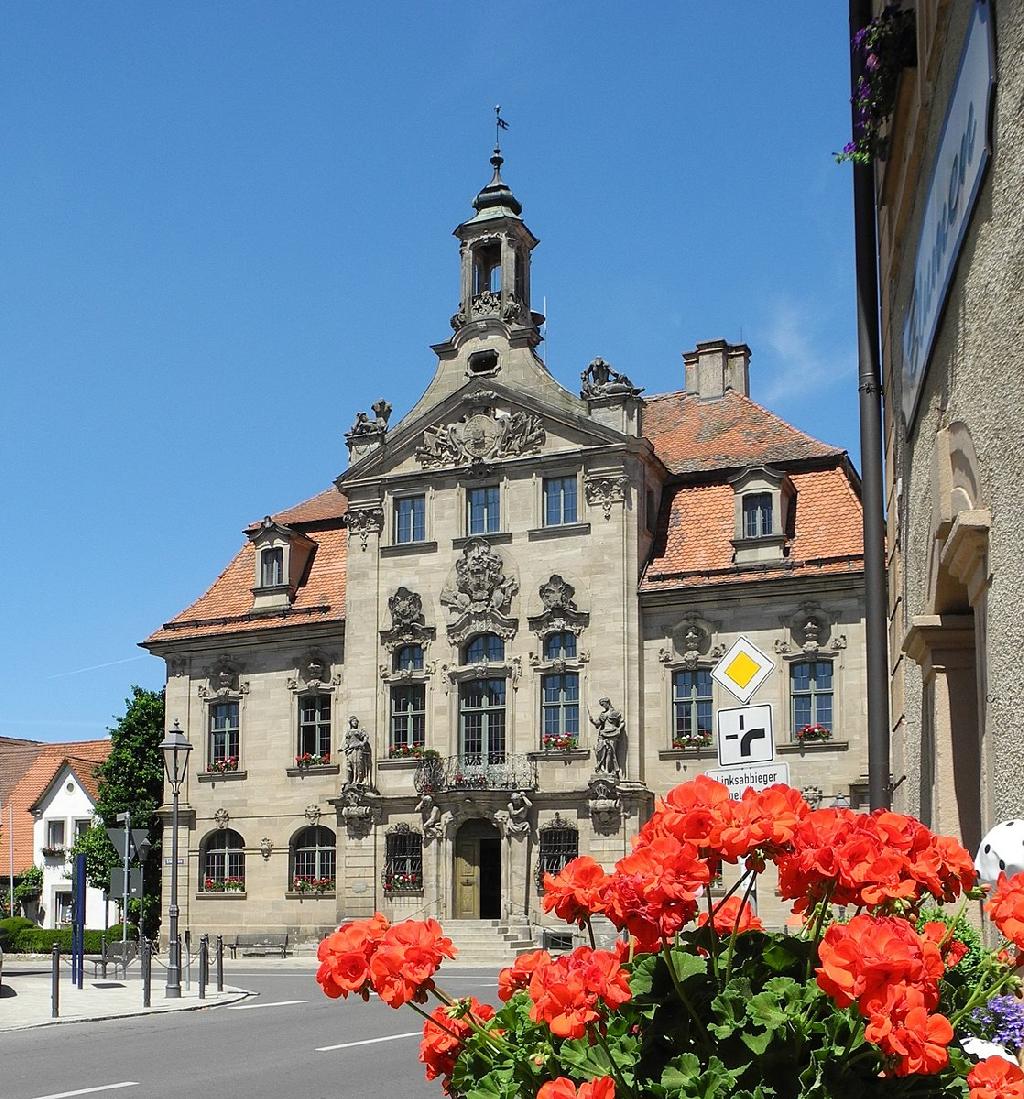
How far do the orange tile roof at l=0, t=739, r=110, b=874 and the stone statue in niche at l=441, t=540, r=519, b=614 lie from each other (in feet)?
92.2

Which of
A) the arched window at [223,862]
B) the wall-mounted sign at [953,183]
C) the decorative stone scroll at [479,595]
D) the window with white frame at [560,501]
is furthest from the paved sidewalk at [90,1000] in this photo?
the wall-mounted sign at [953,183]

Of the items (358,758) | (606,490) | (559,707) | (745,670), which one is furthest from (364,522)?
(745,670)

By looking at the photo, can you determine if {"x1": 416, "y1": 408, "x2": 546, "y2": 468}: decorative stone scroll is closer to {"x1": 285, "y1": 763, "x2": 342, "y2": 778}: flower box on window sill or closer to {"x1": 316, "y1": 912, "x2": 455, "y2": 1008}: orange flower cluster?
{"x1": 285, "y1": 763, "x2": 342, "y2": 778}: flower box on window sill

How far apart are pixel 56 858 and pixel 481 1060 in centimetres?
6548

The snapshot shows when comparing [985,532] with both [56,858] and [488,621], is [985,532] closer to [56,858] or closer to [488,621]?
[488,621]

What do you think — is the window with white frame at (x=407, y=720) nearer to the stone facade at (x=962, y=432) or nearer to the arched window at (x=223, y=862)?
the arched window at (x=223, y=862)

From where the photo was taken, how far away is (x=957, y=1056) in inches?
149

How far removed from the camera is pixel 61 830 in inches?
2633

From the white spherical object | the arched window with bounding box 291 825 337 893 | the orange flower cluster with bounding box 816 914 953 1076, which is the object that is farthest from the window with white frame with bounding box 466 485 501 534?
the orange flower cluster with bounding box 816 914 953 1076

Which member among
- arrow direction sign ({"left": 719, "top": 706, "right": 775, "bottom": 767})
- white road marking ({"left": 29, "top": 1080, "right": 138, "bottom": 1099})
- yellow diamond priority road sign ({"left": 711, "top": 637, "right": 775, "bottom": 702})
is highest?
yellow diamond priority road sign ({"left": 711, "top": 637, "right": 775, "bottom": 702})

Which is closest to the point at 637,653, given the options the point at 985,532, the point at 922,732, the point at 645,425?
the point at 645,425

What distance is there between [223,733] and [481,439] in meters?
12.1

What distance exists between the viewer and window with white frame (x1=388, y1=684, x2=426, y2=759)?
43.5 m

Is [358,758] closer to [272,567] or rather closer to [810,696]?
[272,567]
